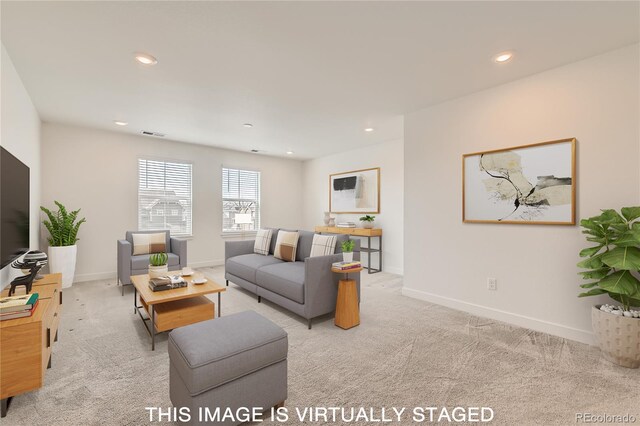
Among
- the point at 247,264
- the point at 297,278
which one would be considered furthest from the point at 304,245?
the point at 297,278

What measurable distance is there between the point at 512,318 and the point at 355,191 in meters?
3.68

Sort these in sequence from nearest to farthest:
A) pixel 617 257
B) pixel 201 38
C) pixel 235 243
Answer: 1. pixel 617 257
2. pixel 201 38
3. pixel 235 243

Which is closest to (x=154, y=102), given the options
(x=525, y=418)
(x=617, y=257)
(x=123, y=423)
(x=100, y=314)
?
(x=100, y=314)

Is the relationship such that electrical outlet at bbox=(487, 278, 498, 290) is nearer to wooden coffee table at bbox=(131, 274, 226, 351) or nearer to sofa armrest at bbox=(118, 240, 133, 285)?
wooden coffee table at bbox=(131, 274, 226, 351)

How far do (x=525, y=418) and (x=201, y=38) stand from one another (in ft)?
10.9

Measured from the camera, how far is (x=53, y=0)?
1.82 meters

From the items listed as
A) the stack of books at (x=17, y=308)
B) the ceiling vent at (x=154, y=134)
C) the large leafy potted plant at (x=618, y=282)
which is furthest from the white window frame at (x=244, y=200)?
the large leafy potted plant at (x=618, y=282)

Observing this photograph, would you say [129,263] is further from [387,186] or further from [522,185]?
[522,185]

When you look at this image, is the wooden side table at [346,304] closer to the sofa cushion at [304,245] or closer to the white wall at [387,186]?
the sofa cushion at [304,245]

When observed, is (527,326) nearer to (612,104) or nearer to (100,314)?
(612,104)

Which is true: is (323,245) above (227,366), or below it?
above

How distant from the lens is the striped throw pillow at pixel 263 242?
4.34m

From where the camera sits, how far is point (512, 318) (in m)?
2.93

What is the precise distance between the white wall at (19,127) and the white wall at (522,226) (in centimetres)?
410
